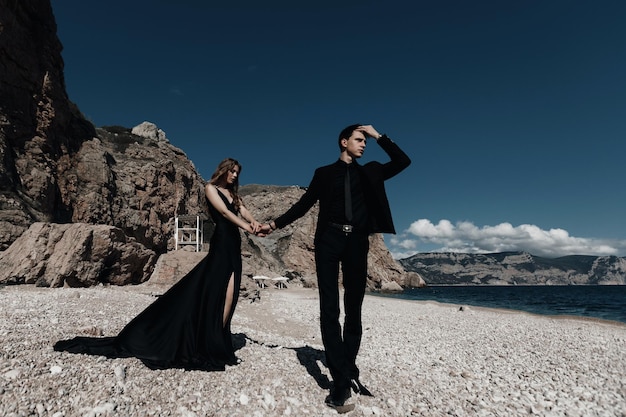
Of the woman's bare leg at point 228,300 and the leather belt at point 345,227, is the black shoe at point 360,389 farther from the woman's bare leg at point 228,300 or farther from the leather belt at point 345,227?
the woman's bare leg at point 228,300

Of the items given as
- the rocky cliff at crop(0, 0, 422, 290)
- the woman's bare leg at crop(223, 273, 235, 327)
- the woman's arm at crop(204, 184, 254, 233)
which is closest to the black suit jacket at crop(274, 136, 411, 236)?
the woman's arm at crop(204, 184, 254, 233)

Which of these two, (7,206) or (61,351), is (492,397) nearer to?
(61,351)

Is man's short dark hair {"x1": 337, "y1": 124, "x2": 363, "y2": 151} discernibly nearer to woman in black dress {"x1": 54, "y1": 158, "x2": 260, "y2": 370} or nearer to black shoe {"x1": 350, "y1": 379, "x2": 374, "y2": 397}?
woman in black dress {"x1": 54, "y1": 158, "x2": 260, "y2": 370}

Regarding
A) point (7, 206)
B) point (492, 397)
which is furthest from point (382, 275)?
point (492, 397)

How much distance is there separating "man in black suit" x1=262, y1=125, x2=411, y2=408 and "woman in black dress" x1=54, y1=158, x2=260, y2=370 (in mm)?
1337

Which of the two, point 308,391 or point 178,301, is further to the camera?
point 178,301

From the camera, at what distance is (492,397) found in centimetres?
432

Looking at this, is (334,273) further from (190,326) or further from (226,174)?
(226,174)

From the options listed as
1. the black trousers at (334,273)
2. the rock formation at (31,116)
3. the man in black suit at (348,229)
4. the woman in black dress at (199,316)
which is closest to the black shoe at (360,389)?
the man in black suit at (348,229)

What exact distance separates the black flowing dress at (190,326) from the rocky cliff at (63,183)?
9944 millimetres

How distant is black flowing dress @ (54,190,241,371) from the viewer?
423cm

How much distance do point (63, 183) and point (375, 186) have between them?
25.9 m

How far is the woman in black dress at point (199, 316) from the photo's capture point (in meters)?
4.25

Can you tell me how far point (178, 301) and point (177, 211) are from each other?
3021cm
